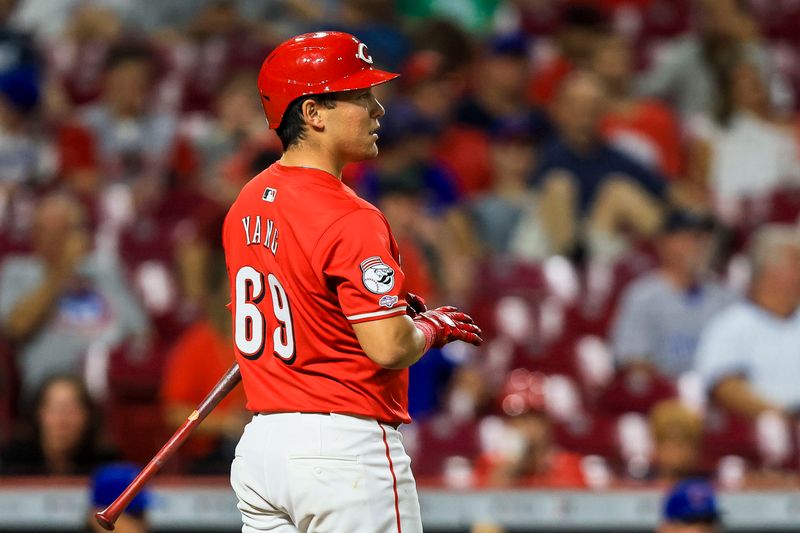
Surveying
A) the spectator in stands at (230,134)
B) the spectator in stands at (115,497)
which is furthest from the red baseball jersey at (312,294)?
the spectator in stands at (230,134)

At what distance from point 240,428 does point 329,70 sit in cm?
338

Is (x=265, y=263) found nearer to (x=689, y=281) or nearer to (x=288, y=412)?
(x=288, y=412)

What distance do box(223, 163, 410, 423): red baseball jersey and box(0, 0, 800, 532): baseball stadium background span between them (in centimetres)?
170

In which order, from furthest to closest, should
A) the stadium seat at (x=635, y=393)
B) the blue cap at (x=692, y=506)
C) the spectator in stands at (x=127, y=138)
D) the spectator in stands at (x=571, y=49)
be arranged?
the spectator in stands at (x=571, y=49), the spectator in stands at (x=127, y=138), the stadium seat at (x=635, y=393), the blue cap at (x=692, y=506)

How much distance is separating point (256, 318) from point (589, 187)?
5215mm

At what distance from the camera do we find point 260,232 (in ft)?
10.9

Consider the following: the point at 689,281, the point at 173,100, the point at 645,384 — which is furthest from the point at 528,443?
the point at 173,100

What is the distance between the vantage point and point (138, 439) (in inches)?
265

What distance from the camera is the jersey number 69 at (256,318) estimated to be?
3.27 m

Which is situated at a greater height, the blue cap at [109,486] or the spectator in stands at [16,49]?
the spectator in stands at [16,49]

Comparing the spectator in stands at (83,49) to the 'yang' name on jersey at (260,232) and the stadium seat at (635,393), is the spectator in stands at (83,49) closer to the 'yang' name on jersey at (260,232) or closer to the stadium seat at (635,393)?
the stadium seat at (635,393)

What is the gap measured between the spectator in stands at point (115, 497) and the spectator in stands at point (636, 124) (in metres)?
4.57

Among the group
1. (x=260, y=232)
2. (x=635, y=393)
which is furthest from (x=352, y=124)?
(x=635, y=393)

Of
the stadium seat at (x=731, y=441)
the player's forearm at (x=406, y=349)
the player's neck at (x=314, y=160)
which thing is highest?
the player's neck at (x=314, y=160)
